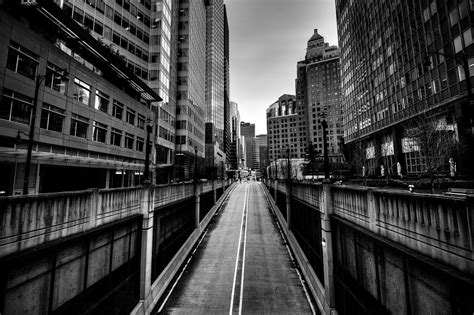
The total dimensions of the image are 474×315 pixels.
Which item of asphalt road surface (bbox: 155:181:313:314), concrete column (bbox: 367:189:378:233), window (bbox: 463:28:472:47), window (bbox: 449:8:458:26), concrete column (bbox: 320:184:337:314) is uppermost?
window (bbox: 449:8:458:26)

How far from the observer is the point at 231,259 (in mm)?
22750

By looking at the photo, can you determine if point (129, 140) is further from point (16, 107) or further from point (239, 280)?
point (239, 280)

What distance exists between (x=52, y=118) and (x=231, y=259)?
23913mm

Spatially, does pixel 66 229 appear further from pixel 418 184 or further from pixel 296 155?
pixel 296 155

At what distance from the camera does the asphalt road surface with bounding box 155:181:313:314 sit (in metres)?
15.3

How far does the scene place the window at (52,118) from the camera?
23.4 m

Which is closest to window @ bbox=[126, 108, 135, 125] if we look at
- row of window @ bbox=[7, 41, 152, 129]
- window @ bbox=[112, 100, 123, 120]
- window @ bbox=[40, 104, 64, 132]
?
row of window @ bbox=[7, 41, 152, 129]

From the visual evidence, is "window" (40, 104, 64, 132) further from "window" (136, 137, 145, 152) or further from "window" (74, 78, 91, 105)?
"window" (136, 137, 145, 152)

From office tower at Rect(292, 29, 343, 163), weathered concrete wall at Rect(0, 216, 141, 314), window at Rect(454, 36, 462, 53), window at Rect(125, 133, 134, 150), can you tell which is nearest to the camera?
weathered concrete wall at Rect(0, 216, 141, 314)

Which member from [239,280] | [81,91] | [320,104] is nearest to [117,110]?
[81,91]

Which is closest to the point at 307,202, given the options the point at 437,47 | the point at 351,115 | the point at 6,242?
the point at 6,242

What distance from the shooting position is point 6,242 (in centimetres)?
658

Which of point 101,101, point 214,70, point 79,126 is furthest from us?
point 214,70

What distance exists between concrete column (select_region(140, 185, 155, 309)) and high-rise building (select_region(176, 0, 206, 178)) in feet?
147
